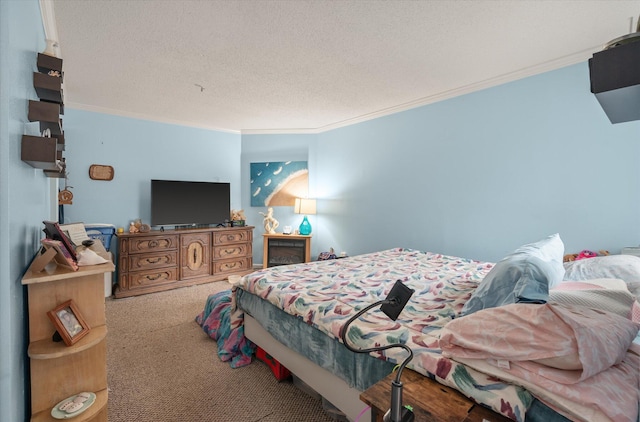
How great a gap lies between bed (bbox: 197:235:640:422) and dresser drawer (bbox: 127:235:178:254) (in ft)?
5.03

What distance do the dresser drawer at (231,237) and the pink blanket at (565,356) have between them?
155 inches

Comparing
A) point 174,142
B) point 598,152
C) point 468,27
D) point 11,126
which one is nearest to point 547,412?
point 11,126

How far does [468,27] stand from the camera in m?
2.04

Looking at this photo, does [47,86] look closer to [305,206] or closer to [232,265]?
[232,265]

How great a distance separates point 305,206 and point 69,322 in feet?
12.2

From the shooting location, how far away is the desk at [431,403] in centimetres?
84

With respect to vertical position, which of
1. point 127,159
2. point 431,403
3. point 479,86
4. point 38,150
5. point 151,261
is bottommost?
point 151,261

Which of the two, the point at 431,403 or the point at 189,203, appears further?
the point at 189,203

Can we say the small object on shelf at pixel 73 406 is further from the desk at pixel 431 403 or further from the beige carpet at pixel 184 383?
the desk at pixel 431 403

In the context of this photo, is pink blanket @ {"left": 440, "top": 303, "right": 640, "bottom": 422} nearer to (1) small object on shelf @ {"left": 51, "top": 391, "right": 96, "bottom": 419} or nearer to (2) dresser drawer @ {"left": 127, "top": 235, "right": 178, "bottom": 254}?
(1) small object on shelf @ {"left": 51, "top": 391, "right": 96, "bottom": 419}

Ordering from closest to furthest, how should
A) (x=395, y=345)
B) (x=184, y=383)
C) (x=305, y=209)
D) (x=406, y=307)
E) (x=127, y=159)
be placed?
1. (x=395, y=345)
2. (x=406, y=307)
3. (x=184, y=383)
4. (x=127, y=159)
5. (x=305, y=209)

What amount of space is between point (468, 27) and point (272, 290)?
2.29 meters

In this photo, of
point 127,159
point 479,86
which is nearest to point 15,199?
point 127,159

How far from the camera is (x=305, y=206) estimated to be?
481 centimetres
